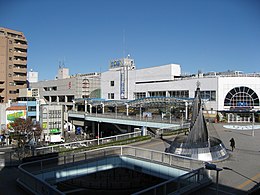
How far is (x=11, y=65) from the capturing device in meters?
60.6

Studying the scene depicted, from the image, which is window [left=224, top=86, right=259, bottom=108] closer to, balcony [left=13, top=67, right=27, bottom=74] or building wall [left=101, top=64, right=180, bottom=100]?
building wall [left=101, top=64, right=180, bottom=100]

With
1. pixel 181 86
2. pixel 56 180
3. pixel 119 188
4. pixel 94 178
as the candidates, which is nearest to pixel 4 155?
pixel 56 180

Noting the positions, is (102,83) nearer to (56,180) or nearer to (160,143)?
(160,143)

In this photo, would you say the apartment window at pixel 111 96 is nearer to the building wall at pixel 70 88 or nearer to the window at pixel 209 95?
the building wall at pixel 70 88

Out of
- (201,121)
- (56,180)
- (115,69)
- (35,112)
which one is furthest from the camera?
(115,69)

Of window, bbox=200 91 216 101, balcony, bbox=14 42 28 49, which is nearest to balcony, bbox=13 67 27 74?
balcony, bbox=14 42 28 49

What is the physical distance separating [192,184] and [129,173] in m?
7.96

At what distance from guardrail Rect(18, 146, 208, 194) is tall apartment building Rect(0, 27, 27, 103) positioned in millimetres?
51882

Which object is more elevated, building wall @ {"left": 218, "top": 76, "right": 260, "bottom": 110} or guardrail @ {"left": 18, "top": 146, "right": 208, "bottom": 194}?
building wall @ {"left": 218, "top": 76, "right": 260, "bottom": 110}

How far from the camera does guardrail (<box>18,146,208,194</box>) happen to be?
32.9 feet

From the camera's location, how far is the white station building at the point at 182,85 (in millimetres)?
43469

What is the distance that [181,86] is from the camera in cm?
5050

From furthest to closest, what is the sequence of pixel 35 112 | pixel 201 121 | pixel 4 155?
1. pixel 35 112
2. pixel 201 121
3. pixel 4 155

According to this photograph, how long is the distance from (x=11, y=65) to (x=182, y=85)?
1653 inches
